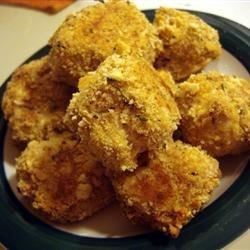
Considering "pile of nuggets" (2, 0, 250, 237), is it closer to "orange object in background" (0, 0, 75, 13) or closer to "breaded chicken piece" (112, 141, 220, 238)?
"breaded chicken piece" (112, 141, 220, 238)

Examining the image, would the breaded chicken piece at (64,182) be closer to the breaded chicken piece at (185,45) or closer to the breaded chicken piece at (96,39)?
the breaded chicken piece at (96,39)

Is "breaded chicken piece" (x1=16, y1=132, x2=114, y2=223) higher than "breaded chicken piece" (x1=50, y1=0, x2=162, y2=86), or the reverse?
"breaded chicken piece" (x1=50, y1=0, x2=162, y2=86)

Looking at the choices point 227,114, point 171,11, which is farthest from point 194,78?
point 171,11

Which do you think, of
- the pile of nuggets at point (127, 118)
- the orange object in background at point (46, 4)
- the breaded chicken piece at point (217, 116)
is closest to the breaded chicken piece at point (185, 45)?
the pile of nuggets at point (127, 118)

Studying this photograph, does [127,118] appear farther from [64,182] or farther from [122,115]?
[64,182]

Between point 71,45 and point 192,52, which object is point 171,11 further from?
point 71,45

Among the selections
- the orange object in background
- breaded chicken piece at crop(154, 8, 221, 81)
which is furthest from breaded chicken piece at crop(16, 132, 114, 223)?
the orange object in background
